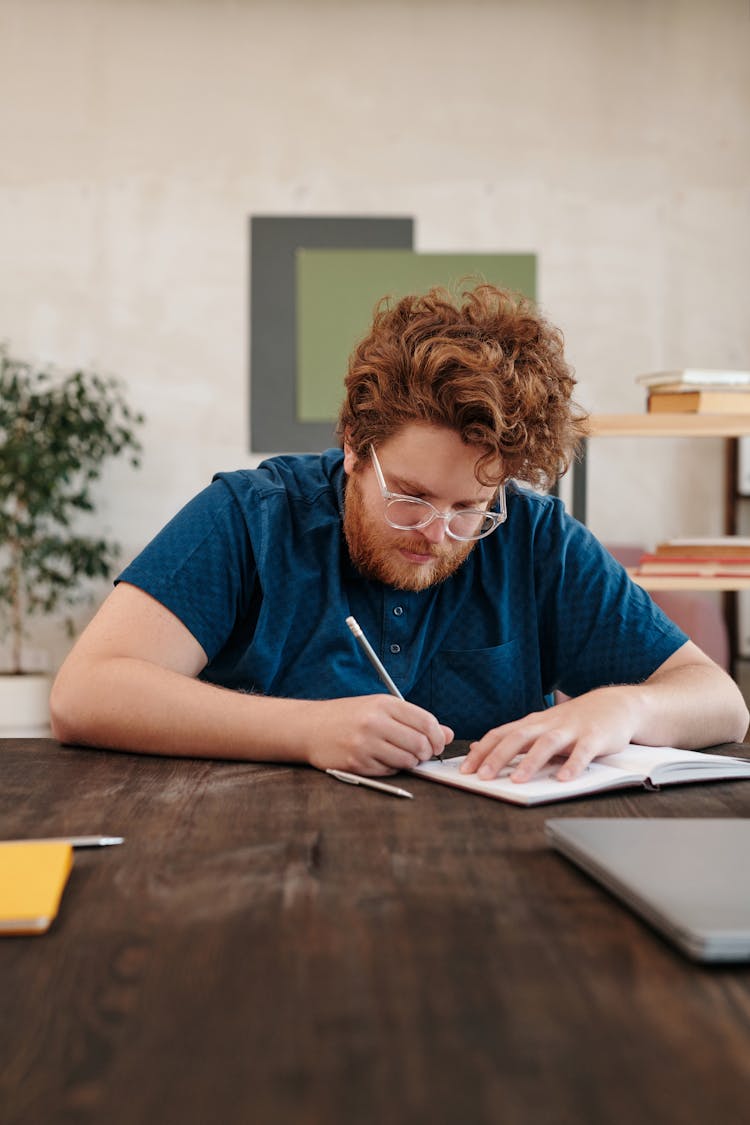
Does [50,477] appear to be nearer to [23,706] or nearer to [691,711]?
[23,706]

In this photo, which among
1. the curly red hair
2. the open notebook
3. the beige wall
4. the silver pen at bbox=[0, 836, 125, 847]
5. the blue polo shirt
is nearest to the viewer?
the silver pen at bbox=[0, 836, 125, 847]

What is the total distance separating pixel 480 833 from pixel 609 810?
157 millimetres

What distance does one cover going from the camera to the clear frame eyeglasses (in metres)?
1.41

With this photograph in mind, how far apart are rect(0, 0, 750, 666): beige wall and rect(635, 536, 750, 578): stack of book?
1.63 m

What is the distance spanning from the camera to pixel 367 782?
104 centimetres

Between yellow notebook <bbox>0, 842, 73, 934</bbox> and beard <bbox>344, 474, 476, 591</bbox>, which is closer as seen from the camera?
yellow notebook <bbox>0, 842, 73, 934</bbox>

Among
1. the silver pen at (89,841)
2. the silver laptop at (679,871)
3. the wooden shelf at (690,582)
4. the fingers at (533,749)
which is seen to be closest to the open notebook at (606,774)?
the fingers at (533,749)

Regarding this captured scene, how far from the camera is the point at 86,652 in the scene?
1.34 metres

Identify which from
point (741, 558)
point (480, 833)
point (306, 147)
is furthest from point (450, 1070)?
point (306, 147)

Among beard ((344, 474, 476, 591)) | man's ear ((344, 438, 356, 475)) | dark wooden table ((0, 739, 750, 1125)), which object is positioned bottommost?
dark wooden table ((0, 739, 750, 1125))

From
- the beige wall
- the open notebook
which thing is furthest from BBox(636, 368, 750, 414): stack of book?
the open notebook

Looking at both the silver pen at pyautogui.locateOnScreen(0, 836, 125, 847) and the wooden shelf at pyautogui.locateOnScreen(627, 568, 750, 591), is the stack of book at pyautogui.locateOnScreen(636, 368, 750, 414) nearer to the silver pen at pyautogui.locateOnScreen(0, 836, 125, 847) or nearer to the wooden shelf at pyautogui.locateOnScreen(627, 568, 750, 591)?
the wooden shelf at pyautogui.locateOnScreen(627, 568, 750, 591)

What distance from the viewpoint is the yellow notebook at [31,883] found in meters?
0.64

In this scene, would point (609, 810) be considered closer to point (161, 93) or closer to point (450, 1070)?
point (450, 1070)
